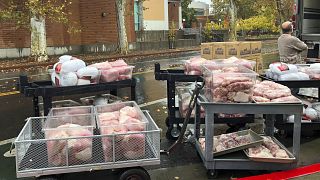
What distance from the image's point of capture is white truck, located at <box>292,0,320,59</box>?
10.7m

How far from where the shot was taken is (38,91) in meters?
5.38

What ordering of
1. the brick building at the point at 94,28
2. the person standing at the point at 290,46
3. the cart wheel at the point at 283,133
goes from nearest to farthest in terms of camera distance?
the cart wheel at the point at 283,133
the person standing at the point at 290,46
the brick building at the point at 94,28

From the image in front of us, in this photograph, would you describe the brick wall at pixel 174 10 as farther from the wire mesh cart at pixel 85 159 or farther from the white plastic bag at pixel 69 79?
the wire mesh cart at pixel 85 159

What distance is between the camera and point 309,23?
1162 cm

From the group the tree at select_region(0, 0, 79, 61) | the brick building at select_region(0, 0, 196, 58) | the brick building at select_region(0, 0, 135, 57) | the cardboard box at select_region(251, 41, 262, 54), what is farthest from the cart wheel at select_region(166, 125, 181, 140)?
the brick building at select_region(0, 0, 135, 57)

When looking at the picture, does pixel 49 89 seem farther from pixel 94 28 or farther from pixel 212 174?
pixel 94 28

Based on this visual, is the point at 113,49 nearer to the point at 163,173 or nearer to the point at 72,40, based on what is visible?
the point at 72,40

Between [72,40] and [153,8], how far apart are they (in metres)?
10.9

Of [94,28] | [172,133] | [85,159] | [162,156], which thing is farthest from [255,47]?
[94,28]

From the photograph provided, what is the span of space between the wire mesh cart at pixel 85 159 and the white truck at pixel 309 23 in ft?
24.4

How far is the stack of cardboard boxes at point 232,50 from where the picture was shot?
10000 mm

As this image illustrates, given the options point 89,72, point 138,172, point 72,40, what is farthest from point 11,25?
point 138,172

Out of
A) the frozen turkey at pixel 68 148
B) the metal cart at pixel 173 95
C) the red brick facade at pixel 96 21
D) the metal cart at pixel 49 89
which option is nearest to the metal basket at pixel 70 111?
the metal cart at pixel 49 89

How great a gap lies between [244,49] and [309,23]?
270cm
